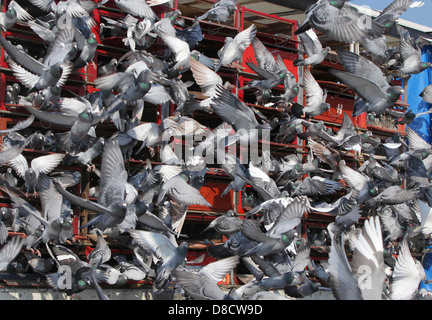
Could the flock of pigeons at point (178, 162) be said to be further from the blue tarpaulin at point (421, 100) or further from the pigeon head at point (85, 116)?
the blue tarpaulin at point (421, 100)

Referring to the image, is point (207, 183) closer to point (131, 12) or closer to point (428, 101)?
point (131, 12)

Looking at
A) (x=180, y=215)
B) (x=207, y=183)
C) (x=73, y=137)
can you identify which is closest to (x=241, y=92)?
(x=207, y=183)

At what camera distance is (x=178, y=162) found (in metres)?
9.39

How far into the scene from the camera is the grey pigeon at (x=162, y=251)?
8203 mm

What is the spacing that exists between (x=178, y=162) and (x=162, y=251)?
1472mm

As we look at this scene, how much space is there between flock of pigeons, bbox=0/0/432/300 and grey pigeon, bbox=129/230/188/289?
0.05 feet

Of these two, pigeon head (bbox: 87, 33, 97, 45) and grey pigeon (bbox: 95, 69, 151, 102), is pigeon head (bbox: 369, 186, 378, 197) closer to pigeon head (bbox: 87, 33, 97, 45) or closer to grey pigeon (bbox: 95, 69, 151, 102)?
grey pigeon (bbox: 95, 69, 151, 102)

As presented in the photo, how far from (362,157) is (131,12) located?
4.48 m

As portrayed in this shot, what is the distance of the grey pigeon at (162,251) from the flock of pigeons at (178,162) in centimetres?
2

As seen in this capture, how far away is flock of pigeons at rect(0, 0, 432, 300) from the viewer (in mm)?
8117

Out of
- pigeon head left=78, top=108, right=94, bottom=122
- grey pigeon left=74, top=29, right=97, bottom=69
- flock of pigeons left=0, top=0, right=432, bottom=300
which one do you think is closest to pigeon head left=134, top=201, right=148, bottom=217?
flock of pigeons left=0, top=0, right=432, bottom=300

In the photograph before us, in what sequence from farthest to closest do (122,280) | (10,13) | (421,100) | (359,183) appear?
(421,100) < (359,183) < (122,280) < (10,13)

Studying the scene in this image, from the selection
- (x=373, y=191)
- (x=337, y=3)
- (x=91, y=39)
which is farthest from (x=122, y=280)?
(x=337, y=3)

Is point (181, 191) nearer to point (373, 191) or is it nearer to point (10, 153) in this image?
point (10, 153)
